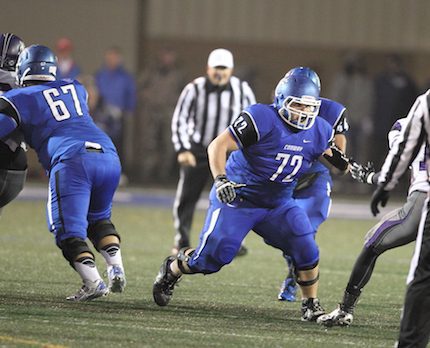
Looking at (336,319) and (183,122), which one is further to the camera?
(183,122)

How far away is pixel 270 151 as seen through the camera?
6164 millimetres

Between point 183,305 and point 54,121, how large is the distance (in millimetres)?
1241

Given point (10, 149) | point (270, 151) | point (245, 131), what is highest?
point (245, 131)

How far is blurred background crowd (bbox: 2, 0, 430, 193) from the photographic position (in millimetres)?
16641

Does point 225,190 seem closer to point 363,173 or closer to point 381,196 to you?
point 363,173

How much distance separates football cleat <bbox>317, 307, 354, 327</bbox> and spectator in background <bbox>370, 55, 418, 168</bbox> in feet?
31.1

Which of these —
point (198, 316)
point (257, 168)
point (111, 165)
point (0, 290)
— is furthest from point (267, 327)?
point (0, 290)

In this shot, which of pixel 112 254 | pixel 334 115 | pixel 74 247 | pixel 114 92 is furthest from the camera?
pixel 114 92

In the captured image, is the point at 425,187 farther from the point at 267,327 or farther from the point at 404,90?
the point at 404,90

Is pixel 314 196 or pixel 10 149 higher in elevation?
pixel 10 149

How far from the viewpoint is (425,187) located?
230 inches

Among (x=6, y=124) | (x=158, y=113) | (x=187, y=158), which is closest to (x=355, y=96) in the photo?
(x=158, y=113)

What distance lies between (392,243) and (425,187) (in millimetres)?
326

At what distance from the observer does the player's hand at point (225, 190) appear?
6.02m
